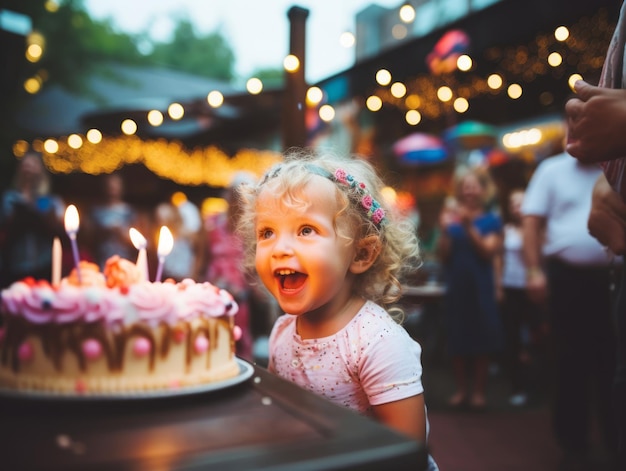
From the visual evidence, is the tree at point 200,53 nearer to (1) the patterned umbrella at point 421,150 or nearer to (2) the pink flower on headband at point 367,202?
(1) the patterned umbrella at point 421,150

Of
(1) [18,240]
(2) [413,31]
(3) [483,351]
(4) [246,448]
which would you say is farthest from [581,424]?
(2) [413,31]

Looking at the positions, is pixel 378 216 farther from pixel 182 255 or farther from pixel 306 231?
pixel 182 255

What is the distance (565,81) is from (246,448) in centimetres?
780

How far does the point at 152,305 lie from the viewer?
1.05 m

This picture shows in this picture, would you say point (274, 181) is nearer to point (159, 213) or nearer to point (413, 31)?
point (159, 213)

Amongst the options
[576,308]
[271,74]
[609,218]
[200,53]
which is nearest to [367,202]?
[609,218]

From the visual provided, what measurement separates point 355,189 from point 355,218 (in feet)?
0.27

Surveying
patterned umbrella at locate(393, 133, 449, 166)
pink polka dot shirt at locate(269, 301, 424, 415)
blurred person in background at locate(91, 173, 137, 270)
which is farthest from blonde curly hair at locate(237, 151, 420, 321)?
patterned umbrella at locate(393, 133, 449, 166)

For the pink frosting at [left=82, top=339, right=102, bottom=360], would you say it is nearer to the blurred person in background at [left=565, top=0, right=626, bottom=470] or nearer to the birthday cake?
the birthday cake

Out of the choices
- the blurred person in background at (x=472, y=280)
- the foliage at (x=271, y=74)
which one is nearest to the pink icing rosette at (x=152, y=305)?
the blurred person in background at (x=472, y=280)

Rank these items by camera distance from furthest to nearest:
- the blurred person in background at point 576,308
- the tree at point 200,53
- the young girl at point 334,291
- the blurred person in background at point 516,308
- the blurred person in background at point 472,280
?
1. the tree at point 200,53
2. the blurred person in background at point 516,308
3. the blurred person in background at point 472,280
4. the blurred person in background at point 576,308
5. the young girl at point 334,291

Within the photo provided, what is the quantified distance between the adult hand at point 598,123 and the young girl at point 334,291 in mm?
567

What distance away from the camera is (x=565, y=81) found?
7.32 meters

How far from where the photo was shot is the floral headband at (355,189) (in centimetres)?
155
